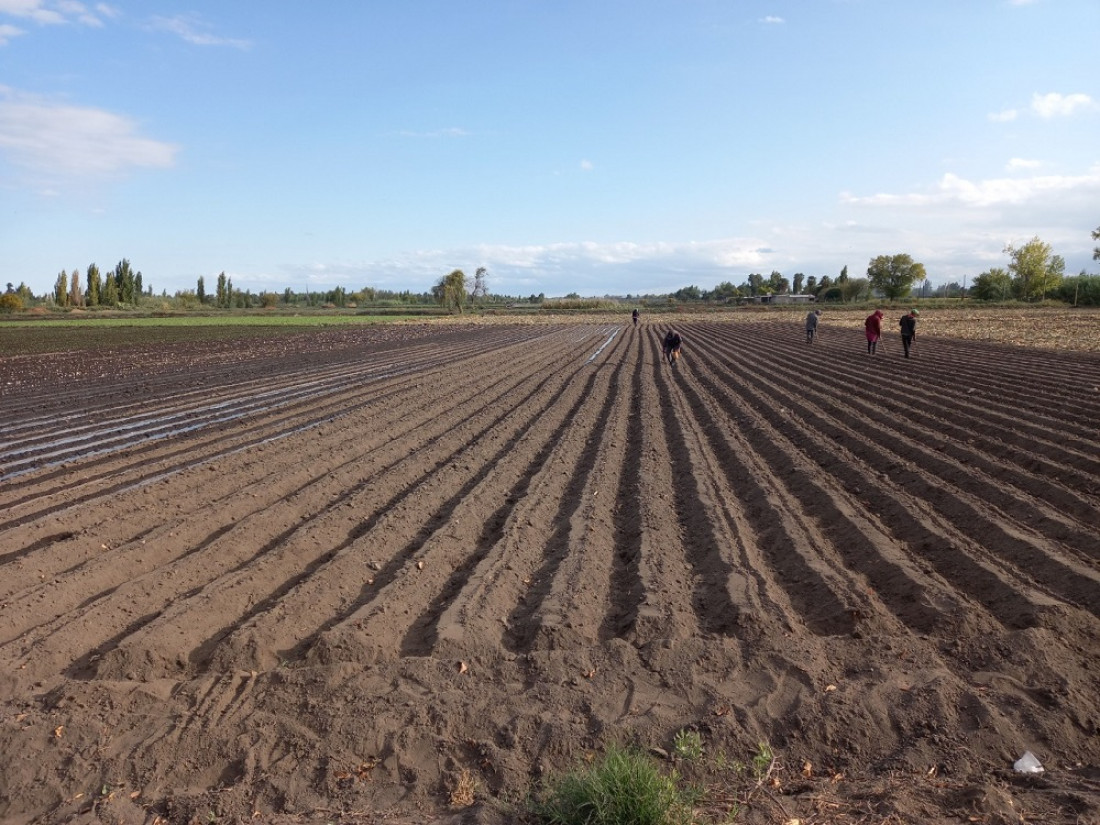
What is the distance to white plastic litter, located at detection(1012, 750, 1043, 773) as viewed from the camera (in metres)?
3.74

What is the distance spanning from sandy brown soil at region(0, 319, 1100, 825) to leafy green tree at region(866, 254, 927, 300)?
114473 mm

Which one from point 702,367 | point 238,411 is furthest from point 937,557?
point 702,367

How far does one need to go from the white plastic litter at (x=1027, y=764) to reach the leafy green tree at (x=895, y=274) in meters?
123

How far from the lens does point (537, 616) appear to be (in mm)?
5555

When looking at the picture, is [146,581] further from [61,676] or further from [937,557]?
[937,557]

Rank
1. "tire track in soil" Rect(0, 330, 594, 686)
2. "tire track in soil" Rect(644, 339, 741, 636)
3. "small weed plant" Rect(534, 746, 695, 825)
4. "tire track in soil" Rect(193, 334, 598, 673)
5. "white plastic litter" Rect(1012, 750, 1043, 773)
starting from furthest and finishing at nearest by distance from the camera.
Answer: "tire track in soil" Rect(644, 339, 741, 636)
"tire track in soil" Rect(0, 330, 594, 686)
"tire track in soil" Rect(193, 334, 598, 673)
"white plastic litter" Rect(1012, 750, 1043, 773)
"small weed plant" Rect(534, 746, 695, 825)

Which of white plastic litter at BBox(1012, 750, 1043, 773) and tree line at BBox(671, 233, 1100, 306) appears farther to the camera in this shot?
tree line at BBox(671, 233, 1100, 306)

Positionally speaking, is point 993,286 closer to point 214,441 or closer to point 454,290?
point 454,290

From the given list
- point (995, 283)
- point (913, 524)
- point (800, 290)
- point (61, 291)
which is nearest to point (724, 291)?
point (800, 290)

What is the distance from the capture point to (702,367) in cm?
2467

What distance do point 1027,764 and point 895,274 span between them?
127 m

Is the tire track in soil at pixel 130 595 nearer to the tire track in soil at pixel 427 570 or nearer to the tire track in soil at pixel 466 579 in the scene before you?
the tire track in soil at pixel 427 570

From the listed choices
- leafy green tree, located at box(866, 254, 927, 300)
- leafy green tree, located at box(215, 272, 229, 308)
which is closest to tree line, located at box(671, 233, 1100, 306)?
leafy green tree, located at box(866, 254, 927, 300)

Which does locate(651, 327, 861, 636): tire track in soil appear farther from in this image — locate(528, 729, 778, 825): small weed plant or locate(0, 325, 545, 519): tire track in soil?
locate(0, 325, 545, 519): tire track in soil
